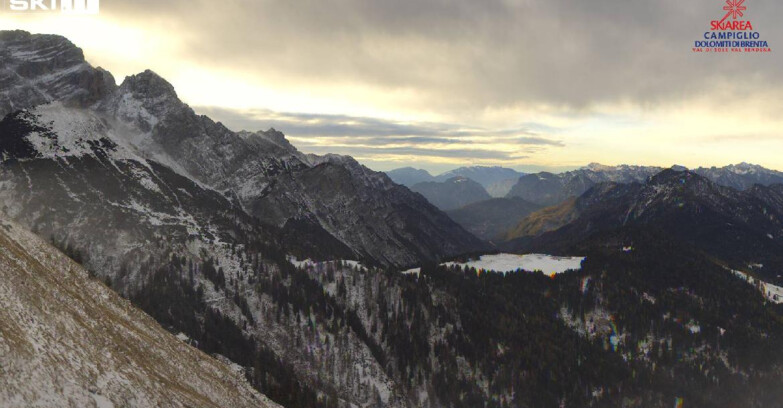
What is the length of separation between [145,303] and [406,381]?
10733cm

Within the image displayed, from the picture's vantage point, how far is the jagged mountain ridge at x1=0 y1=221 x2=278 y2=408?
1590 inches

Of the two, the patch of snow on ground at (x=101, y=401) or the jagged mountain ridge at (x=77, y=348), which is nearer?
the jagged mountain ridge at (x=77, y=348)

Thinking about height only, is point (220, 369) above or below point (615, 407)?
above

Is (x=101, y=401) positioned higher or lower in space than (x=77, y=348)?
lower

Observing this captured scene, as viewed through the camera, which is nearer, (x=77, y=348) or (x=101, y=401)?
(x=101, y=401)

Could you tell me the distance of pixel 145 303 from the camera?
525ft

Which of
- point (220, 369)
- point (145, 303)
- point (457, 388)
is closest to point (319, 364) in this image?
point (457, 388)

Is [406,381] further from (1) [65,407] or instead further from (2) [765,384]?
(2) [765,384]

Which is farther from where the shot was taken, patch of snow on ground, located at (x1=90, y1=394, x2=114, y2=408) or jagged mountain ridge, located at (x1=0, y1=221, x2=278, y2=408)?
patch of snow on ground, located at (x1=90, y1=394, x2=114, y2=408)

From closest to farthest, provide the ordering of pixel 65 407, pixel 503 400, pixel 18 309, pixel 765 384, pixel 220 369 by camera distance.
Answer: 1. pixel 65 407
2. pixel 18 309
3. pixel 220 369
4. pixel 503 400
5. pixel 765 384

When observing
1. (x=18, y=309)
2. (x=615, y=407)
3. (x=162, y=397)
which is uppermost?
(x=18, y=309)

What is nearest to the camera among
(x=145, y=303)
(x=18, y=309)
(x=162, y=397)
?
(x=18, y=309)

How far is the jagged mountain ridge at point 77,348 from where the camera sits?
40.4 m

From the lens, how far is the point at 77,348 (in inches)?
1923
